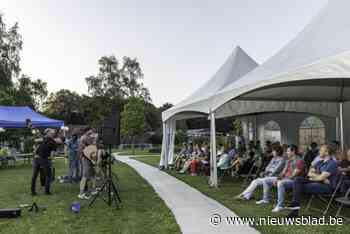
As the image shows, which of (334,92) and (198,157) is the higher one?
(334,92)

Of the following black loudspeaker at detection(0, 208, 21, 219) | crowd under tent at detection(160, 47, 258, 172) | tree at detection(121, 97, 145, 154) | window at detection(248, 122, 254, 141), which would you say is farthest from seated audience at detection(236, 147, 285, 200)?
tree at detection(121, 97, 145, 154)

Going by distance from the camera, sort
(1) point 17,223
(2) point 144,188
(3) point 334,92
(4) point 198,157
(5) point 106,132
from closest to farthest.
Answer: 1. (1) point 17,223
2. (5) point 106,132
3. (2) point 144,188
4. (3) point 334,92
5. (4) point 198,157

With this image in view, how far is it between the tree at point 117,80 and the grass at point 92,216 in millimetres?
37733

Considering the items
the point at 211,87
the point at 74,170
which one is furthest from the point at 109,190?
the point at 211,87

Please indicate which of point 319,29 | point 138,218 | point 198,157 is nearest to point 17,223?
point 138,218

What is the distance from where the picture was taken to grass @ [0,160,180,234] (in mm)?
5145

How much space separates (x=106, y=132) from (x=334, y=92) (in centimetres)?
650

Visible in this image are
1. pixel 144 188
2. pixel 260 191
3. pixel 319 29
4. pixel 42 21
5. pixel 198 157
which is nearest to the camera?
pixel 319 29

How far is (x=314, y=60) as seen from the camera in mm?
6172

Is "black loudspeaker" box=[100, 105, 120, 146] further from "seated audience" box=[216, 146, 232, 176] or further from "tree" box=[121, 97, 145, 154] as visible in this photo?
"tree" box=[121, 97, 145, 154]

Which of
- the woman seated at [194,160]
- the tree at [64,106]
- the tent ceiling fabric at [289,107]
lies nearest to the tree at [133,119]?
the tent ceiling fabric at [289,107]

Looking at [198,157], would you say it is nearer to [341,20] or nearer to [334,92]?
[334,92]

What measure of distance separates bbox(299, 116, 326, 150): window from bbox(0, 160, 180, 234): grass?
884 cm

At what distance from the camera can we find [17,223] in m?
5.54
